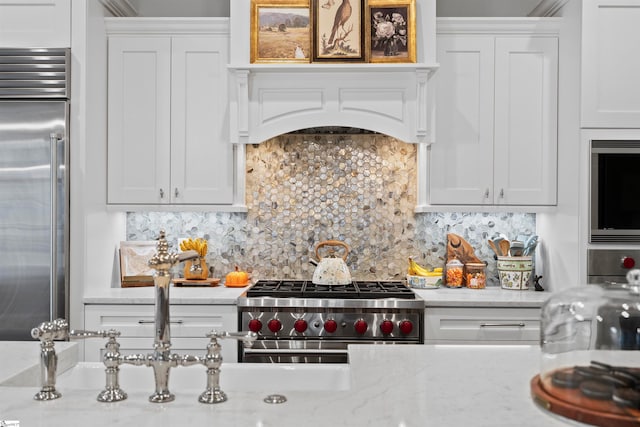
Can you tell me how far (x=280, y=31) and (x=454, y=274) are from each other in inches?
70.2

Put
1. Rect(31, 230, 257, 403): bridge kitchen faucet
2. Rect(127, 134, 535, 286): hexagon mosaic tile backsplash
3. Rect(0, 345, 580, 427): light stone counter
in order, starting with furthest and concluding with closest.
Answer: Rect(127, 134, 535, 286): hexagon mosaic tile backsplash
Rect(31, 230, 257, 403): bridge kitchen faucet
Rect(0, 345, 580, 427): light stone counter

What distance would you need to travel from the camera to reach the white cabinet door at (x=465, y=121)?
3340 mm

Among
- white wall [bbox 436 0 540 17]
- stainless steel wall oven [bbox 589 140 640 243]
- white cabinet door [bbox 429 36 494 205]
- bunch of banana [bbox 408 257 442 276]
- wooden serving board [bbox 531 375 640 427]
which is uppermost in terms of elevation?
white wall [bbox 436 0 540 17]

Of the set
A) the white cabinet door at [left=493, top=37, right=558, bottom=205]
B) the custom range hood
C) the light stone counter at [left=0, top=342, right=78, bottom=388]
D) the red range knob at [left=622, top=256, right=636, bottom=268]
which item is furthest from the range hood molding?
the light stone counter at [left=0, top=342, right=78, bottom=388]

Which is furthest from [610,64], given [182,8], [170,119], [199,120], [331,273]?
[182,8]

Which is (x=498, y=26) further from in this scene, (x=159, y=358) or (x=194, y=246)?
(x=159, y=358)

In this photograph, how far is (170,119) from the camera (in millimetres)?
3375

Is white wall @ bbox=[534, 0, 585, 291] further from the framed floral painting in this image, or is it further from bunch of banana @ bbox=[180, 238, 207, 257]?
bunch of banana @ bbox=[180, 238, 207, 257]

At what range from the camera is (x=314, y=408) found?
1.21 metres

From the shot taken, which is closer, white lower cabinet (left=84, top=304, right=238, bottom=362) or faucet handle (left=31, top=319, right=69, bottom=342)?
faucet handle (left=31, top=319, right=69, bottom=342)

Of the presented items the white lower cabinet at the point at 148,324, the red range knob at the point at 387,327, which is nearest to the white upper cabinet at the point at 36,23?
the white lower cabinet at the point at 148,324

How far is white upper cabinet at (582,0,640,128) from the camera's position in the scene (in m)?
3.04

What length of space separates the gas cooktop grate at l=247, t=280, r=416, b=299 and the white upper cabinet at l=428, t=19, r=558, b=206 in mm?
590

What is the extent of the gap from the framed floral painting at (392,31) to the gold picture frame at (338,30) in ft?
0.19
